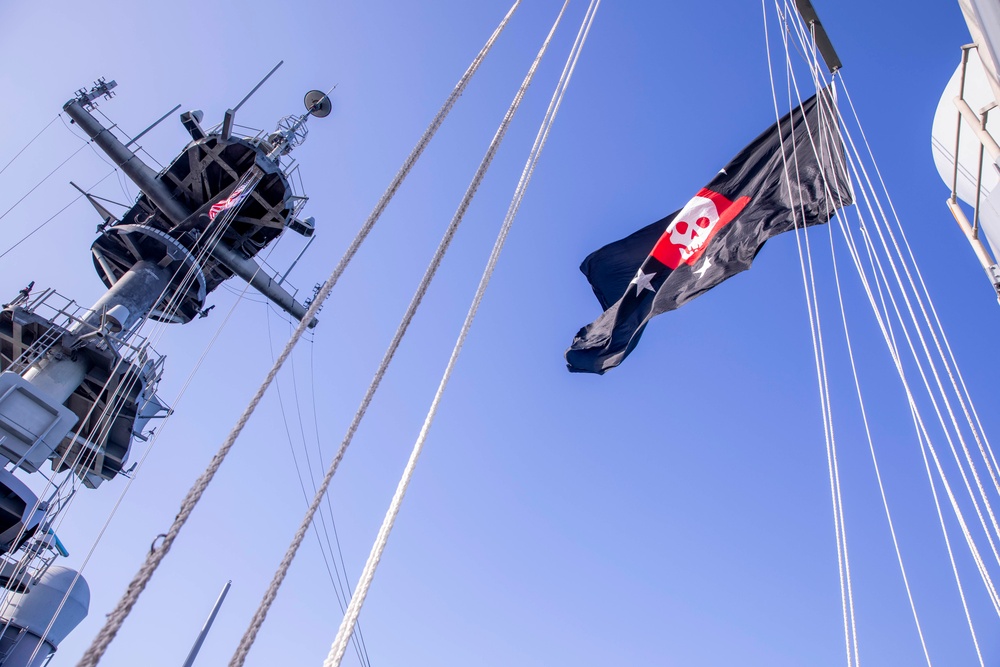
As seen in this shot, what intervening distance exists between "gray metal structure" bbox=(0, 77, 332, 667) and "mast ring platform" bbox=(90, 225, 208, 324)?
0.04 m

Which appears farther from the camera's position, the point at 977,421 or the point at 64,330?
the point at 64,330

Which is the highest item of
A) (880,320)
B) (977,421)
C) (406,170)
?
(880,320)

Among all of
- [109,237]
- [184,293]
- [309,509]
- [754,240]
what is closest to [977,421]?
[754,240]

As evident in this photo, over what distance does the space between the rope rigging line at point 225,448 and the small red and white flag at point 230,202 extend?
502 inches

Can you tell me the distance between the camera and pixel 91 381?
14328mm

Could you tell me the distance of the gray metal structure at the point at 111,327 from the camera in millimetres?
12406

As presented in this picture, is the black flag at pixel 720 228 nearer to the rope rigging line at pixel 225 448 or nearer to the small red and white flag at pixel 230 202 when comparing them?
the rope rigging line at pixel 225 448

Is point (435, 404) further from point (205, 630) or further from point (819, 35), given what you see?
point (205, 630)

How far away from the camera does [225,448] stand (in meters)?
3.46

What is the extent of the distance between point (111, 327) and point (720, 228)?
44.5ft

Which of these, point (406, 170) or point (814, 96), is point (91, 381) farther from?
point (814, 96)

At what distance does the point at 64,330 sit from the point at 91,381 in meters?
1.36

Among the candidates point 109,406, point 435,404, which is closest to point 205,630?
point 109,406

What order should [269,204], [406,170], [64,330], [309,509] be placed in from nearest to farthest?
1. [309,509]
2. [406,170]
3. [64,330]
4. [269,204]
